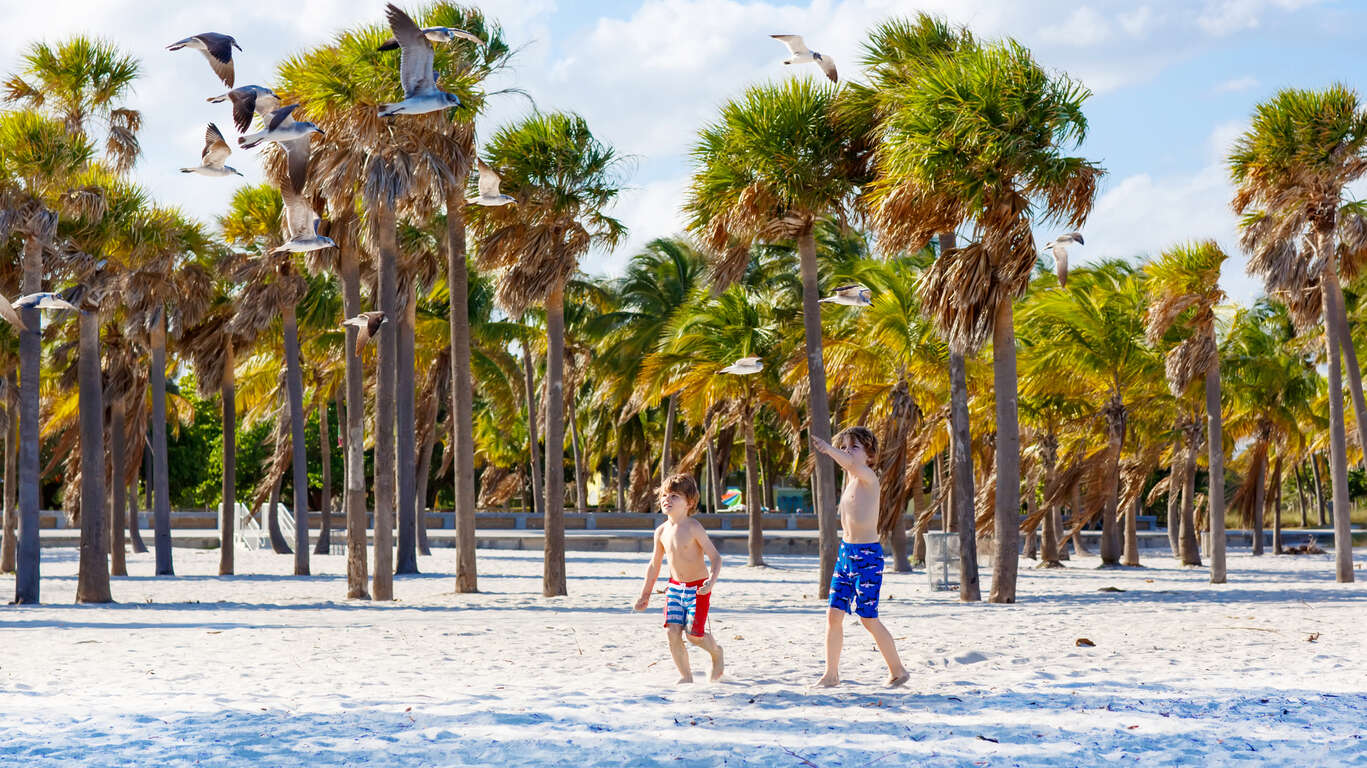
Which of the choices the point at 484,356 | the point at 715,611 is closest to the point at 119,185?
the point at 715,611

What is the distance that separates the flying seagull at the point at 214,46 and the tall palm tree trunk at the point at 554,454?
491 centimetres

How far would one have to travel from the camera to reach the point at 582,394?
1750 inches

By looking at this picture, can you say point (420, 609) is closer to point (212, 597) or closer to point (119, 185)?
point (212, 597)

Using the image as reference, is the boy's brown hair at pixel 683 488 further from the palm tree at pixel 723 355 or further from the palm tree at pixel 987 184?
the palm tree at pixel 723 355

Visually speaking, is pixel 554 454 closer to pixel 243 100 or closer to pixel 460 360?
pixel 460 360

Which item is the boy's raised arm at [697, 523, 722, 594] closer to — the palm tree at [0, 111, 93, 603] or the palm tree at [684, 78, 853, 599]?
the palm tree at [684, 78, 853, 599]

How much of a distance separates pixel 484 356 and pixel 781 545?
902 cm

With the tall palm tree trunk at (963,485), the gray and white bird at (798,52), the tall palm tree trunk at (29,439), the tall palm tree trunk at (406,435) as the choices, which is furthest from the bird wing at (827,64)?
the tall palm tree trunk at (29,439)

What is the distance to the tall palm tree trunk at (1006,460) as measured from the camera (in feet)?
48.5

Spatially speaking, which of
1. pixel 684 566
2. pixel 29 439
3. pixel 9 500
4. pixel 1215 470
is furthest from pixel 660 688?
pixel 9 500

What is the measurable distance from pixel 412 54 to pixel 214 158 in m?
3.77

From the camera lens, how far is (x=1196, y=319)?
1933 cm

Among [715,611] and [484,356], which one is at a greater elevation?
[484,356]

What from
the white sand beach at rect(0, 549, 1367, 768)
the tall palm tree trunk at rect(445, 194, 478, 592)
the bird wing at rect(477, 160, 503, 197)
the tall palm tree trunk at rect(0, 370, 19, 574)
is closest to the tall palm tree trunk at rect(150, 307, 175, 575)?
the tall palm tree trunk at rect(0, 370, 19, 574)
